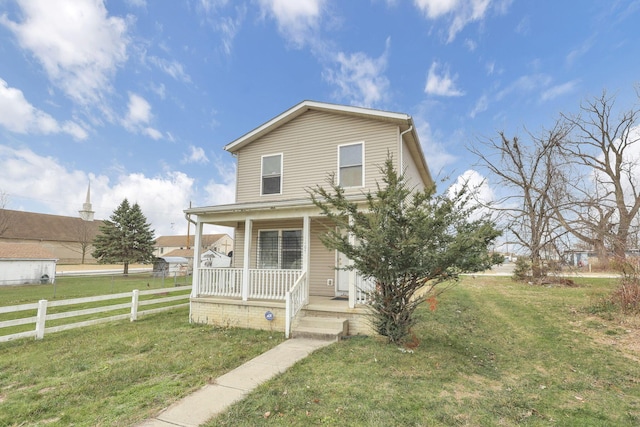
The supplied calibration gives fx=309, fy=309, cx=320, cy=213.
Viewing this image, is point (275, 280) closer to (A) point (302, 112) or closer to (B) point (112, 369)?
(B) point (112, 369)

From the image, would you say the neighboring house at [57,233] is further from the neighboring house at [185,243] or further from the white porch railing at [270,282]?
the white porch railing at [270,282]

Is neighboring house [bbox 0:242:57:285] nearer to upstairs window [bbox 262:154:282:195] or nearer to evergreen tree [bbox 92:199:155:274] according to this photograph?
evergreen tree [bbox 92:199:155:274]

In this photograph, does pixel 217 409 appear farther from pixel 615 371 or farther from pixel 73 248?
pixel 73 248

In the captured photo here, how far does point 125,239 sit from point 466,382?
96.8ft

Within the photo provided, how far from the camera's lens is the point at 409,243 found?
16.3 feet

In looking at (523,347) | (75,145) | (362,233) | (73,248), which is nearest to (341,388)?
(362,233)

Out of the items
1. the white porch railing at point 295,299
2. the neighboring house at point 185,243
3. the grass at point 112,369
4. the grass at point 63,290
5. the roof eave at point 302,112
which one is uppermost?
the roof eave at point 302,112

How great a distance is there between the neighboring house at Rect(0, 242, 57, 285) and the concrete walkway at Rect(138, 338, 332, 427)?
22533 mm

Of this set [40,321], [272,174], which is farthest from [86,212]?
[272,174]

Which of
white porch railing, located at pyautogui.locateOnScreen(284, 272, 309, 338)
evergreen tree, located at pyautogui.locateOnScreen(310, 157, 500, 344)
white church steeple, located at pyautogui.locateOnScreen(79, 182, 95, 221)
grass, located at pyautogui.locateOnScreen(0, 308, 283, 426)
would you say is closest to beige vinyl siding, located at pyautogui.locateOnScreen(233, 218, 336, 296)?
white porch railing, located at pyautogui.locateOnScreen(284, 272, 309, 338)

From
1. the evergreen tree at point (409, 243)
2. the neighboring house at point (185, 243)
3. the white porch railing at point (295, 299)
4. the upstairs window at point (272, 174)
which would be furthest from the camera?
the neighboring house at point (185, 243)

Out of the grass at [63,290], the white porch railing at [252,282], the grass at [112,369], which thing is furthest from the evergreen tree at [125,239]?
the white porch railing at [252,282]

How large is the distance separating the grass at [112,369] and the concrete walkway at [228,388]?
202 millimetres

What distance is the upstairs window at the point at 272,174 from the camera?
34.9ft
